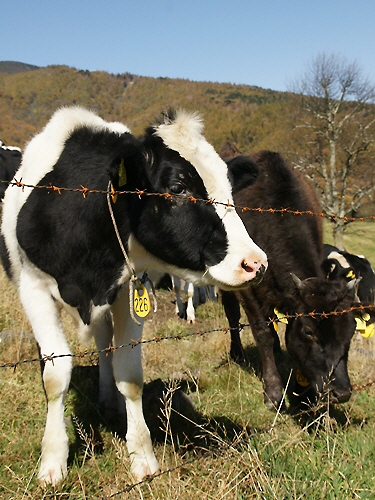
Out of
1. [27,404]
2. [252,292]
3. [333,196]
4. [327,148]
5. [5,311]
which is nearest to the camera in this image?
[27,404]

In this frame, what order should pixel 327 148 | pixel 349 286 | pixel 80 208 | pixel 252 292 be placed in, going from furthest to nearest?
pixel 327 148, pixel 252 292, pixel 349 286, pixel 80 208

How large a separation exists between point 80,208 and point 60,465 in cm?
156

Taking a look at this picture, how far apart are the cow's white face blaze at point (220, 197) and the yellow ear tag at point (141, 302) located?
52 cm

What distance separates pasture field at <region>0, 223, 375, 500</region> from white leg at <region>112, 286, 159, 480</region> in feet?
0.42

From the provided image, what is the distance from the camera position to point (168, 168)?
2.96m

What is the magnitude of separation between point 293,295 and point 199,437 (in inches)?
60.8

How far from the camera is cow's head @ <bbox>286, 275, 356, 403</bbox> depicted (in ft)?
12.4

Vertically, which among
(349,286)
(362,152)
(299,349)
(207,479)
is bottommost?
(207,479)

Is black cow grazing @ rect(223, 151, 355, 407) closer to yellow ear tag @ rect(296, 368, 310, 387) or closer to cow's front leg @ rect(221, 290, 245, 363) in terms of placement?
cow's front leg @ rect(221, 290, 245, 363)

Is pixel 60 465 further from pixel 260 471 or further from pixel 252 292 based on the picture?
pixel 252 292

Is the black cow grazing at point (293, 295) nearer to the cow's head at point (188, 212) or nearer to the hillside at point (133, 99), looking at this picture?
the cow's head at point (188, 212)

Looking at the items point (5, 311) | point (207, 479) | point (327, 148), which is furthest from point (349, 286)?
point (327, 148)

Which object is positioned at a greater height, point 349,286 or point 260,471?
point 349,286

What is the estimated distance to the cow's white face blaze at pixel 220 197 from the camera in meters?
2.70
